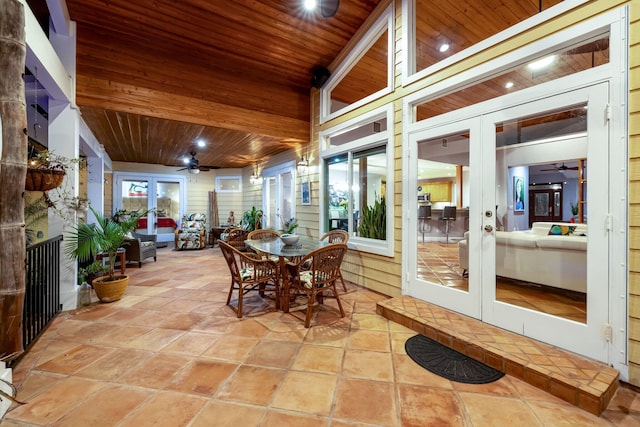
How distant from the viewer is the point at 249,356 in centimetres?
227

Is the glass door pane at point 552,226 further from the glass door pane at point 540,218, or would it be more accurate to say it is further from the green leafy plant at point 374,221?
the green leafy plant at point 374,221

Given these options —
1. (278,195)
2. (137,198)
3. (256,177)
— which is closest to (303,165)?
(278,195)

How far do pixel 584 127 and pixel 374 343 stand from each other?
2440 millimetres

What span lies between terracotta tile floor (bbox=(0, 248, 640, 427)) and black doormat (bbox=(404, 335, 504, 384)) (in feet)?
0.22

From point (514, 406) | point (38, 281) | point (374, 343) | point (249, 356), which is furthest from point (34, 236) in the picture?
point (514, 406)

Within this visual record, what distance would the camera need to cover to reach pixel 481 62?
2686 mm

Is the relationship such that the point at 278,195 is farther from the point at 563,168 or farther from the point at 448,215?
the point at 563,168

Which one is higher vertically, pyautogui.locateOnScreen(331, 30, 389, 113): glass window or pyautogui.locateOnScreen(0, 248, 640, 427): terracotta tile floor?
pyautogui.locateOnScreen(331, 30, 389, 113): glass window

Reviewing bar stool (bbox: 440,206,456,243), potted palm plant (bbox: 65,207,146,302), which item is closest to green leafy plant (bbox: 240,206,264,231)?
potted palm plant (bbox: 65,207,146,302)

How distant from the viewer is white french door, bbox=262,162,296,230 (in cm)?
675

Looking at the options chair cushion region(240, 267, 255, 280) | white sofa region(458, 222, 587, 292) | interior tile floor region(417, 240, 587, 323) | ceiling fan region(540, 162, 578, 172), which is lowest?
interior tile floor region(417, 240, 587, 323)

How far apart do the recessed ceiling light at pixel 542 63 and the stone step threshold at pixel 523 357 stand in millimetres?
2376

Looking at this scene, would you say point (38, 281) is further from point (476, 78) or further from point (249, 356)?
point (476, 78)

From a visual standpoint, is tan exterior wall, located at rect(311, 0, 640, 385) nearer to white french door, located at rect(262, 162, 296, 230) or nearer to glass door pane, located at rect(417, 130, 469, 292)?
glass door pane, located at rect(417, 130, 469, 292)
